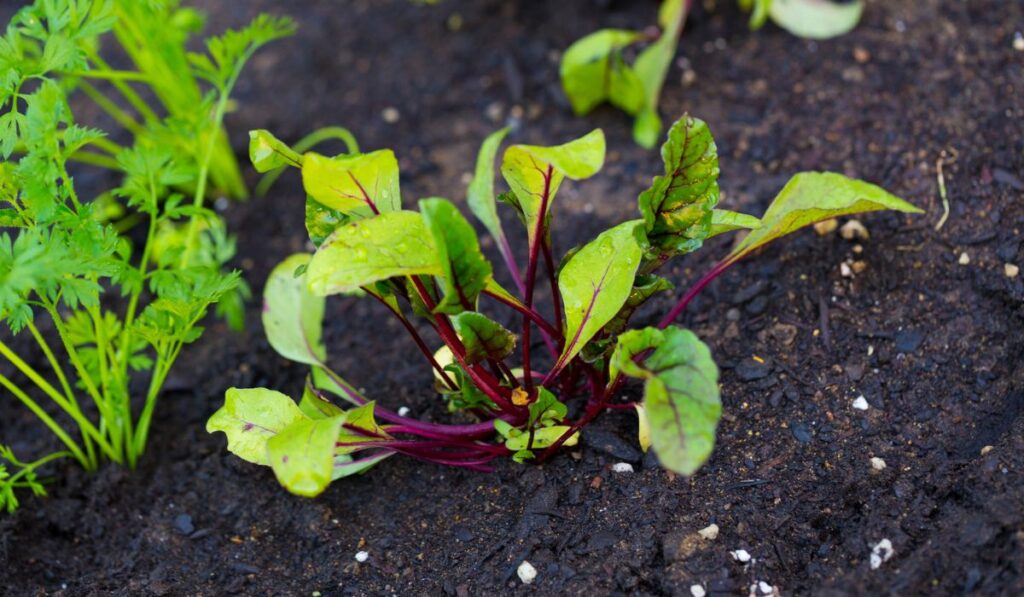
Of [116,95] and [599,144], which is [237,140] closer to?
[116,95]

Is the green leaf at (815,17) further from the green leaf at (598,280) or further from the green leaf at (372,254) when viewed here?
the green leaf at (372,254)

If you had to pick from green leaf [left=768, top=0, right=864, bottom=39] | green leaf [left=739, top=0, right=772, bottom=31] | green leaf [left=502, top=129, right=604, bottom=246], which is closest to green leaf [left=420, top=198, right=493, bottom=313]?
green leaf [left=502, top=129, right=604, bottom=246]

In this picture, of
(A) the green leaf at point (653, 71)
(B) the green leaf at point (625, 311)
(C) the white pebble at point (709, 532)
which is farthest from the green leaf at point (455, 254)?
(A) the green leaf at point (653, 71)

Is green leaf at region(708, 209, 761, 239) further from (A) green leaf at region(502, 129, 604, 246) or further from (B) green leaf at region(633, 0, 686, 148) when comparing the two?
(B) green leaf at region(633, 0, 686, 148)

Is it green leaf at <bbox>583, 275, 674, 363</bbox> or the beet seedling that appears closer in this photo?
the beet seedling

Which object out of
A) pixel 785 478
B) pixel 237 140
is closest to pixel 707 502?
pixel 785 478

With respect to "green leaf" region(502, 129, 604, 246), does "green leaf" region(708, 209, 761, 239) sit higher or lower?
lower
